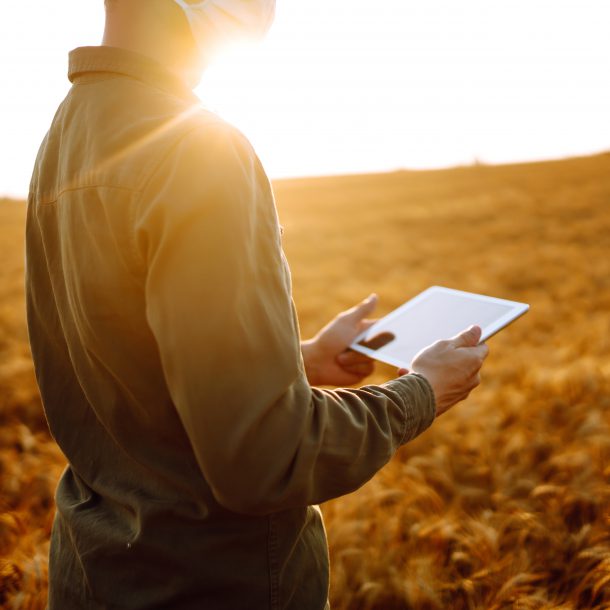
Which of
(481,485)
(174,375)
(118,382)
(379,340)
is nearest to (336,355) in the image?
(379,340)

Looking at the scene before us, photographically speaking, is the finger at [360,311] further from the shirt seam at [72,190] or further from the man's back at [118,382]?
the shirt seam at [72,190]

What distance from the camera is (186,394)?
0.86 meters

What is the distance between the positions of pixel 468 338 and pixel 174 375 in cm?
74

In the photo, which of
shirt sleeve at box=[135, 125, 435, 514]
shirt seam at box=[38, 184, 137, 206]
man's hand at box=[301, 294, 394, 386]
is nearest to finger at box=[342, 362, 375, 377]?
man's hand at box=[301, 294, 394, 386]

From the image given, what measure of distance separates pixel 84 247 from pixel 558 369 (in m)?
4.63

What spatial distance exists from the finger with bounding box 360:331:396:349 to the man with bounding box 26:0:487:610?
1.41 ft

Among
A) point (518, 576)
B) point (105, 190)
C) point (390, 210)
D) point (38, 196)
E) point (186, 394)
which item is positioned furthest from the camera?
point (390, 210)

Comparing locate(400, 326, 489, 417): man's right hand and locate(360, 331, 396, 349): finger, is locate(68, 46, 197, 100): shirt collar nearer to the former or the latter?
locate(400, 326, 489, 417): man's right hand

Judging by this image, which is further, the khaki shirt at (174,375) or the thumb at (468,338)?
the thumb at (468,338)

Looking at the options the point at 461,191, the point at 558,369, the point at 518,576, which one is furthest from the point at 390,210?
the point at 518,576

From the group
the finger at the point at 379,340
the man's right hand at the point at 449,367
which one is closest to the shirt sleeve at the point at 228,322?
the man's right hand at the point at 449,367

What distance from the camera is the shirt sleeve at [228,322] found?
84 centimetres

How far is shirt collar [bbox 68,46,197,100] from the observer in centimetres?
103

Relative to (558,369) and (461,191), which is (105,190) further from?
(461,191)
